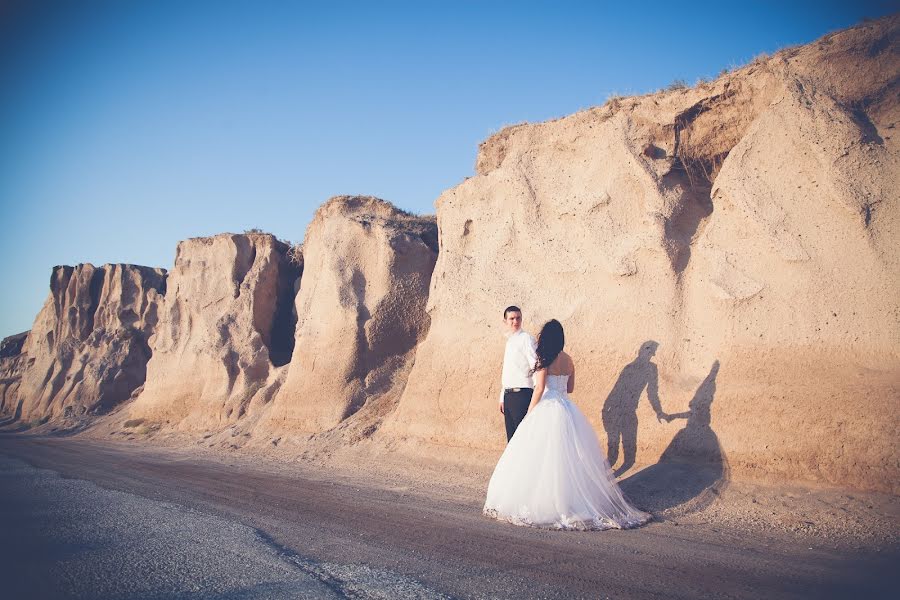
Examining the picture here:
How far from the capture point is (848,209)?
6.68m

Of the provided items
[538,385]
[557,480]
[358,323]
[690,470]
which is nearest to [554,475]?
[557,480]

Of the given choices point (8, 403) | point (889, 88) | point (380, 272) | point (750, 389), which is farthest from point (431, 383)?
point (8, 403)

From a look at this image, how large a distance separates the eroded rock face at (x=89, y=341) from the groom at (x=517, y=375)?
2223 cm

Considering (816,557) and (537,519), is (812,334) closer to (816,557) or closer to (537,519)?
(816,557)

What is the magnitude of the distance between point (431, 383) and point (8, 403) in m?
29.4

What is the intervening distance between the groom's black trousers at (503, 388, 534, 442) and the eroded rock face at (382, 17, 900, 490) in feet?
6.24

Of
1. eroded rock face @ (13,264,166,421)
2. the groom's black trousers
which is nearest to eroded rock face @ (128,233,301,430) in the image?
eroded rock face @ (13,264,166,421)

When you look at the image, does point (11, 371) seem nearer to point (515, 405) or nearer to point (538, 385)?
point (515, 405)

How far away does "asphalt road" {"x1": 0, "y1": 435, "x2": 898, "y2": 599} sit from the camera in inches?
135

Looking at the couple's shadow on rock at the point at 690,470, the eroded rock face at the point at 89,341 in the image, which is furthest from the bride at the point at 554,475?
the eroded rock face at the point at 89,341

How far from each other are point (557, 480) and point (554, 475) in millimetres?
53

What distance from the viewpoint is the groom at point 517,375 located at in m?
6.45

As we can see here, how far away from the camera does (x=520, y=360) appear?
6.48 m

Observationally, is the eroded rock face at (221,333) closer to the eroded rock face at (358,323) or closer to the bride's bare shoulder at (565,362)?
the eroded rock face at (358,323)
